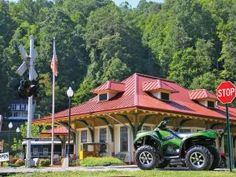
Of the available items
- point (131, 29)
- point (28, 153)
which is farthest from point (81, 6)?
point (28, 153)

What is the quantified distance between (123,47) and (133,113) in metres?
53.2

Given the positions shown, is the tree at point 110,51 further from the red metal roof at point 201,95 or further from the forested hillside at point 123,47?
the red metal roof at point 201,95

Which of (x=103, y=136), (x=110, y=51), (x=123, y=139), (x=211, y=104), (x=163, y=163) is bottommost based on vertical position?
(x=163, y=163)

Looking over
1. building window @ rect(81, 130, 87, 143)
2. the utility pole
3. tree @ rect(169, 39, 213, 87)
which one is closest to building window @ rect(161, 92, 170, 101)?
building window @ rect(81, 130, 87, 143)

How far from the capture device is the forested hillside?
A: 68938 millimetres

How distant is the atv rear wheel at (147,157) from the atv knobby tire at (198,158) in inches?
40.9

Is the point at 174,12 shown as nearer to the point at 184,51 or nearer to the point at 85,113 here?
the point at 184,51

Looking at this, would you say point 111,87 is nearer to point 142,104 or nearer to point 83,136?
point 83,136

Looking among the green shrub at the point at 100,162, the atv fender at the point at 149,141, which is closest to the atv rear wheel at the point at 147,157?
the atv fender at the point at 149,141

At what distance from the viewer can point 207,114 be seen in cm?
2780

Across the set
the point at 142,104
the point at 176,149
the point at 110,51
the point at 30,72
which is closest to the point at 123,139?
the point at 142,104

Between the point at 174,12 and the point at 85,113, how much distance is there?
60881mm

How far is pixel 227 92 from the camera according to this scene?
38.4ft

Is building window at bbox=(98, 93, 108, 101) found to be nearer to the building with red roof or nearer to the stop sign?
the building with red roof
